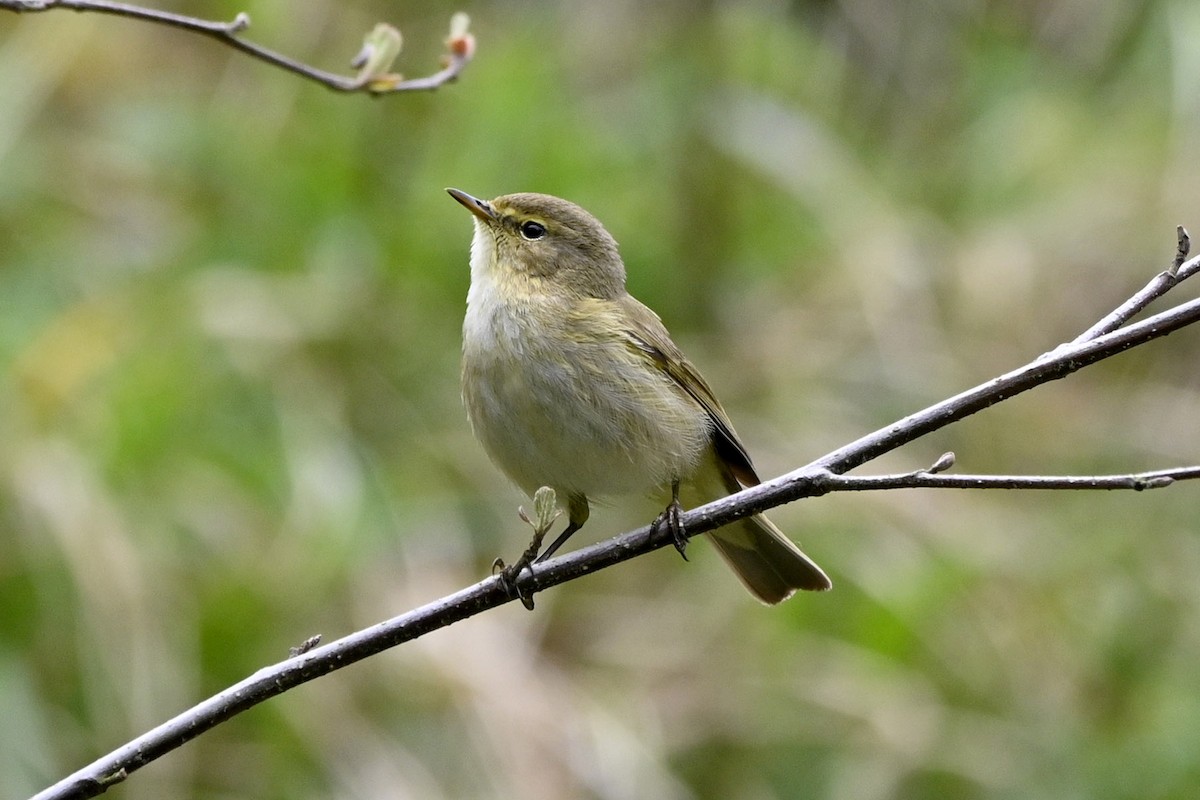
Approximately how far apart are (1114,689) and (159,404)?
3.25 meters

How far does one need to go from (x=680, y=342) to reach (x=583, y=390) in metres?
2.50

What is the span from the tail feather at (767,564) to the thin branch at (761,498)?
97cm

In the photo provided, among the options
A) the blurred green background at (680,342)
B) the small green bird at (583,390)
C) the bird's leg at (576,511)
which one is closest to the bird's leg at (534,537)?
Result: the small green bird at (583,390)

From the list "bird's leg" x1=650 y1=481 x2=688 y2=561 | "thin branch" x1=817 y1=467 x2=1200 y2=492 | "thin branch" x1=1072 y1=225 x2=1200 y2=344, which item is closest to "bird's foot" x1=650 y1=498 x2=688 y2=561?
"bird's leg" x1=650 y1=481 x2=688 y2=561

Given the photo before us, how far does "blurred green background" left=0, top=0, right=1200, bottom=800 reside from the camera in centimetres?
429

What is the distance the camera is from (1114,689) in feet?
14.9

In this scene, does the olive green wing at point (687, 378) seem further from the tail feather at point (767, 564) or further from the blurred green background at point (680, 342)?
the blurred green background at point (680, 342)

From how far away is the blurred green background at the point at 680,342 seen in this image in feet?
14.1

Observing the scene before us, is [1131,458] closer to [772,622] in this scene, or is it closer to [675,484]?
[772,622]

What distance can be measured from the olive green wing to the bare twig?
81cm

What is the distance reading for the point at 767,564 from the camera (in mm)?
3377

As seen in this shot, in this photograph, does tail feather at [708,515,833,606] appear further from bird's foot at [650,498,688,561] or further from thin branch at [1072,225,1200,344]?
thin branch at [1072,225,1200,344]

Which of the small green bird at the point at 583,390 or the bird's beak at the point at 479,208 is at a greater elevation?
the bird's beak at the point at 479,208

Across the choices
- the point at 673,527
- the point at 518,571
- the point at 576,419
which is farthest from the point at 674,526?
the point at 576,419
